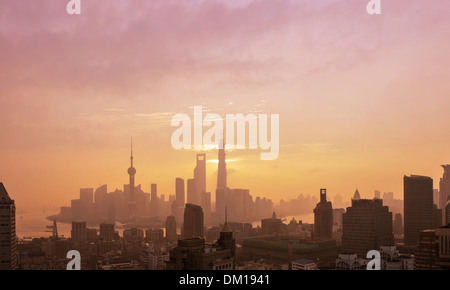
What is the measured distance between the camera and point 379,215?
104 feet

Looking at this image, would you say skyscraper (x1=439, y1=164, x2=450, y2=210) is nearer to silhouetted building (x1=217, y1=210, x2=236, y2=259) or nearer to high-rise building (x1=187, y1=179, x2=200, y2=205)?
high-rise building (x1=187, y1=179, x2=200, y2=205)

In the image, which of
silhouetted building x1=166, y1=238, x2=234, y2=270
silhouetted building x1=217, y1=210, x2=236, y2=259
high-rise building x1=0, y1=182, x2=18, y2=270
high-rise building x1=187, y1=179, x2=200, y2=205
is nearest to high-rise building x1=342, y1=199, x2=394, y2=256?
high-rise building x1=187, y1=179, x2=200, y2=205

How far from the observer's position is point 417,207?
34.7 meters

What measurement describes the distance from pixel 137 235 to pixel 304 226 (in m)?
17.6

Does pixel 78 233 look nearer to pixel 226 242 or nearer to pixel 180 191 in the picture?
pixel 180 191

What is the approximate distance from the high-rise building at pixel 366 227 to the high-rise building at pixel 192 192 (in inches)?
620

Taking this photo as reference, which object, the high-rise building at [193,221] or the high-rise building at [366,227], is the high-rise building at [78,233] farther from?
the high-rise building at [366,227]

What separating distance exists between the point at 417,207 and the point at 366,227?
6748mm

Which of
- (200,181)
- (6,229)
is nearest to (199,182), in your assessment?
(200,181)

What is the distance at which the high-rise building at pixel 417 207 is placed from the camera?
33.4m

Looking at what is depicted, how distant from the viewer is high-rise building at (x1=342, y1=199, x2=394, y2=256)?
101 ft

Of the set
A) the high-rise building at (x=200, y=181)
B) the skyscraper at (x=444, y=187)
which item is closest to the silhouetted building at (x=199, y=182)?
the high-rise building at (x=200, y=181)
